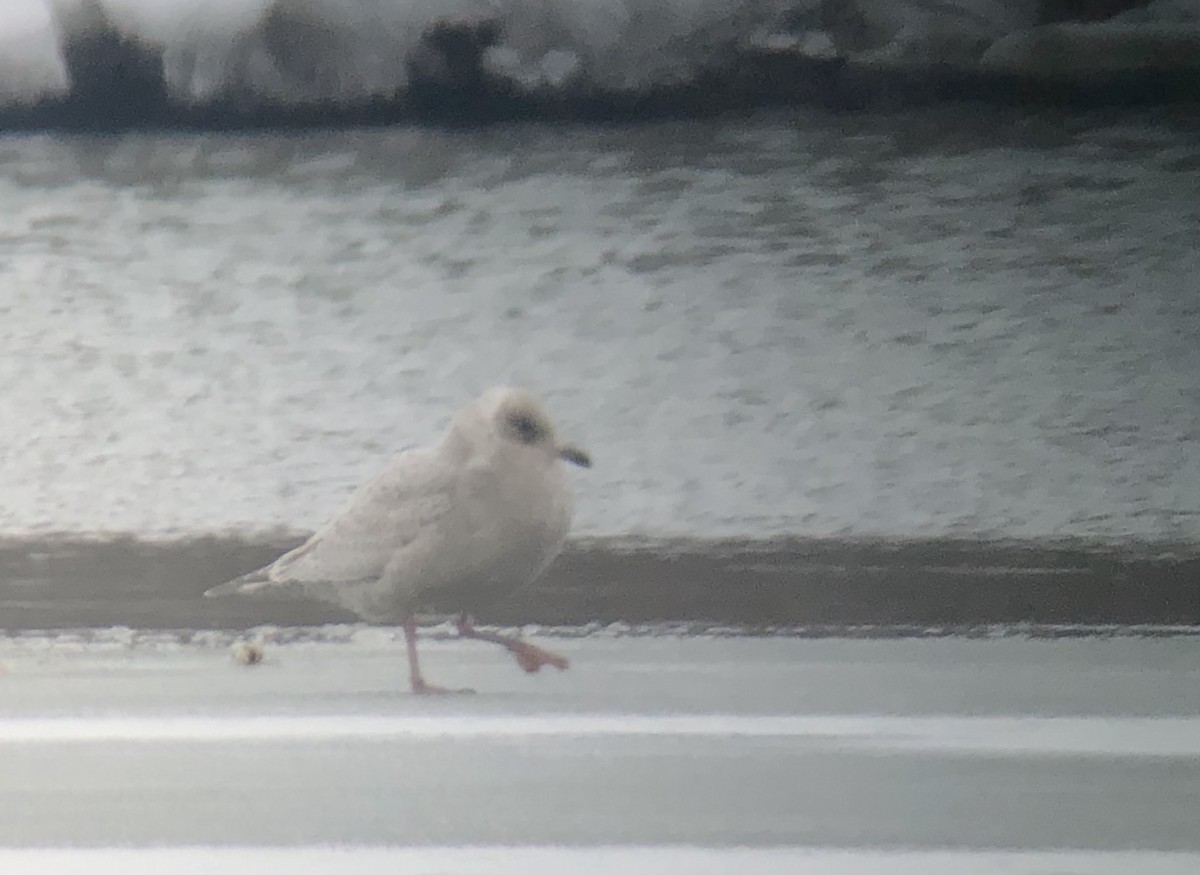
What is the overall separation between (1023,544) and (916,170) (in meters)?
0.34

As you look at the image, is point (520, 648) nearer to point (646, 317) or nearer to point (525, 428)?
point (525, 428)

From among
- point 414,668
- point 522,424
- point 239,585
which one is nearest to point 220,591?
point 239,585

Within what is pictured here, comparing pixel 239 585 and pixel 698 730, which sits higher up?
pixel 239 585

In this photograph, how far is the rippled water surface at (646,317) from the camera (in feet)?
3.15

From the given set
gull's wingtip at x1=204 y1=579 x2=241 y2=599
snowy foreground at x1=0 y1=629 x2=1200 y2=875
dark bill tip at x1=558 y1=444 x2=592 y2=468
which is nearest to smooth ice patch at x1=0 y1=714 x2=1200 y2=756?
snowy foreground at x1=0 y1=629 x2=1200 y2=875

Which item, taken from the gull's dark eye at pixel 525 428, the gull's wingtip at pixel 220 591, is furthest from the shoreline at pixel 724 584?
the gull's dark eye at pixel 525 428

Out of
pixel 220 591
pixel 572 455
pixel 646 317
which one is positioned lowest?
pixel 220 591

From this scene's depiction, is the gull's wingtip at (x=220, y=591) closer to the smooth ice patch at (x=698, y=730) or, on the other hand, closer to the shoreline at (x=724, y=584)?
the shoreline at (x=724, y=584)

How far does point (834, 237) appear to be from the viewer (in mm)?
979

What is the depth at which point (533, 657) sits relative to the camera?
3.19ft

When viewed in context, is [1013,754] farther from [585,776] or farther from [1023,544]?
[585,776]

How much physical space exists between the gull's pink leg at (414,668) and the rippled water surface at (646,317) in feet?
0.43

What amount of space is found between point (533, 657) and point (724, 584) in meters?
0.18

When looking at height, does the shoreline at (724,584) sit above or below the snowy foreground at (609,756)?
above
